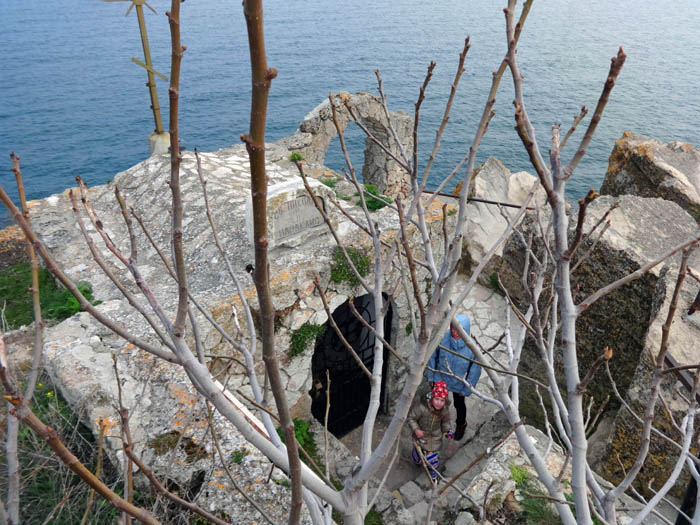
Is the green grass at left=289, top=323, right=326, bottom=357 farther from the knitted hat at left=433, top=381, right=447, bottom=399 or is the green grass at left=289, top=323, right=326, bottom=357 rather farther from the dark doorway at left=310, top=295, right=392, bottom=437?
the knitted hat at left=433, top=381, right=447, bottom=399

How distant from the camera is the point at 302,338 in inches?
257

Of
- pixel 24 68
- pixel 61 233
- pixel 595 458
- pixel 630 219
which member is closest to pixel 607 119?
pixel 630 219

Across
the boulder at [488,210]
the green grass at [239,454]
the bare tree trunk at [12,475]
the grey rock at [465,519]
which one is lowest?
the boulder at [488,210]

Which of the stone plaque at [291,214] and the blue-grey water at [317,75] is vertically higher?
the stone plaque at [291,214]

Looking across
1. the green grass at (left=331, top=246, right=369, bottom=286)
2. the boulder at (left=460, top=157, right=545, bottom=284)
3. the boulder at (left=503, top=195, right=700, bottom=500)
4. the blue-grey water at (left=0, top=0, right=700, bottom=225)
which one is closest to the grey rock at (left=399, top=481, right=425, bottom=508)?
the boulder at (left=503, top=195, right=700, bottom=500)

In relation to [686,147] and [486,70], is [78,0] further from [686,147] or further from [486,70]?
[686,147]

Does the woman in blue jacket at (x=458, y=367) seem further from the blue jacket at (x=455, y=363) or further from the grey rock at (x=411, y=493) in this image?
the grey rock at (x=411, y=493)

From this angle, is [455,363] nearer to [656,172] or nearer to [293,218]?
[293,218]

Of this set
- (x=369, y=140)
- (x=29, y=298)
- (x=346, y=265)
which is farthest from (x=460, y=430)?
(x=369, y=140)

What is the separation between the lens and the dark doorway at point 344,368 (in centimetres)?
759

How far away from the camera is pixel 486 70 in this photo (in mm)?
36688

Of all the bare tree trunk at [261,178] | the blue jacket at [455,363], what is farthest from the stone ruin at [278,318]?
the bare tree trunk at [261,178]

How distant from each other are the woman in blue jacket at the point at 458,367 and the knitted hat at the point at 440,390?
0.45ft

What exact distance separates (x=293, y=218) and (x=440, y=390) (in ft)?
9.75
